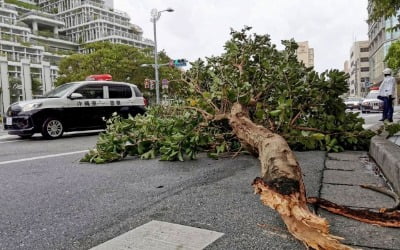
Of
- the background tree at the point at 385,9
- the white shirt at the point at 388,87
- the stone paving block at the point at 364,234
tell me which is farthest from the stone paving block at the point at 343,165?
the white shirt at the point at 388,87

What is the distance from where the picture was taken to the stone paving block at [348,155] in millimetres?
4457

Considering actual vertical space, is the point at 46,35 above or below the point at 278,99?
above

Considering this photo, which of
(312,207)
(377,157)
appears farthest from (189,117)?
(312,207)

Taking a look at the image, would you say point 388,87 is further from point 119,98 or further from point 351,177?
point 119,98

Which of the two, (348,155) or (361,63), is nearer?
(348,155)

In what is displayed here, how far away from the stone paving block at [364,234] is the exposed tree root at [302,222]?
20 centimetres

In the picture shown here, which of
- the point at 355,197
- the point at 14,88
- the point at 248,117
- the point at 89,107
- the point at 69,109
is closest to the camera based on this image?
the point at 355,197

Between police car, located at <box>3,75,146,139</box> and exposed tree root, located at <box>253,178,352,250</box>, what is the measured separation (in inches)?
293

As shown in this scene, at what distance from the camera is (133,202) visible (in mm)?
2846

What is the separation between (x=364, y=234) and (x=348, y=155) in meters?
2.82

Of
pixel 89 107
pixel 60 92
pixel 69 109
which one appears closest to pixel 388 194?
pixel 69 109

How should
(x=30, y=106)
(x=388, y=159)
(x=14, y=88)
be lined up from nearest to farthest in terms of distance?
(x=388, y=159) < (x=30, y=106) < (x=14, y=88)

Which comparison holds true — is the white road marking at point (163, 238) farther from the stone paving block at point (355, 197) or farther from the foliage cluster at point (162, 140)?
the foliage cluster at point (162, 140)

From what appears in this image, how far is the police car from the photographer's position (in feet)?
29.1
